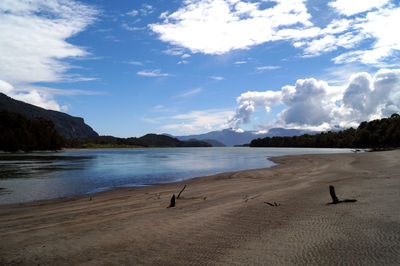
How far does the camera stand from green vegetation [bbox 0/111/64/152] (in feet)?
408

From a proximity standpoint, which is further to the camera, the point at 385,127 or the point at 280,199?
the point at 385,127

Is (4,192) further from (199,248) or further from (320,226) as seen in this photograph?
(320,226)

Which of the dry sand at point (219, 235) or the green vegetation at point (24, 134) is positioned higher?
the green vegetation at point (24, 134)

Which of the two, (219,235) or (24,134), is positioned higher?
(24,134)

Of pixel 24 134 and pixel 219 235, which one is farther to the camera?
pixel 24 134

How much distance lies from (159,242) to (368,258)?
6.25 m

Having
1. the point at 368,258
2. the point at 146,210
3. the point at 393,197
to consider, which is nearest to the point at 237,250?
the point at 368,258

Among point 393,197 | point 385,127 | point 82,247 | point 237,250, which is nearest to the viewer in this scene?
point 237,250

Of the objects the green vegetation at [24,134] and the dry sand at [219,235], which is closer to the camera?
the dry sand at [219,235]

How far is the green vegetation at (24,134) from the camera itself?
12450 cm

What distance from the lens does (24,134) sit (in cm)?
13138

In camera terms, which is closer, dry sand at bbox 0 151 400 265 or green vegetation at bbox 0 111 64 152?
dry sand at bbox 0 151 400 265

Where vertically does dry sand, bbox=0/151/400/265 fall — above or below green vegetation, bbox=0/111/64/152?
below

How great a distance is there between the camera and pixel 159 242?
344 inches
